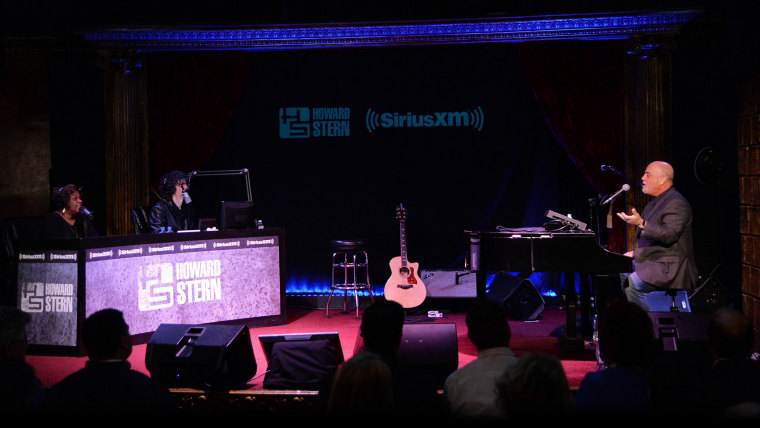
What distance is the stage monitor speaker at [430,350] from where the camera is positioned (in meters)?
4.65

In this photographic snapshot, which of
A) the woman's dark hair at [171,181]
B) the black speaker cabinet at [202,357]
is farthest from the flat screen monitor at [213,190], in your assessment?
the black speaker cabinet at [202,357]

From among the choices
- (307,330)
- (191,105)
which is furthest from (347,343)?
(191,105)

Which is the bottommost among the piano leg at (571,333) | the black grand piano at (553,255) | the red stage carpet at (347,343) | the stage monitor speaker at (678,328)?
the red stage carpet at (347,343)

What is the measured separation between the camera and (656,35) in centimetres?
805

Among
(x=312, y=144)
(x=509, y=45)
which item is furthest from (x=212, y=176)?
(x=509, y=45)

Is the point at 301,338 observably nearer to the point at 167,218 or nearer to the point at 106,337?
the point at 106,337

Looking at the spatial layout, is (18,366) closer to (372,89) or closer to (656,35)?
(372,89)

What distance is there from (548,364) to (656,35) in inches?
269

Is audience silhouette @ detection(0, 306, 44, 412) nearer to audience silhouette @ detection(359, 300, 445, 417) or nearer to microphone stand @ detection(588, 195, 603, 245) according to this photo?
audience silhouette @ detection(359, 300, 445, 417)

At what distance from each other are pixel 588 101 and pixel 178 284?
530 cm

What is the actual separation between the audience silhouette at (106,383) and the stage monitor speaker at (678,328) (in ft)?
11.0

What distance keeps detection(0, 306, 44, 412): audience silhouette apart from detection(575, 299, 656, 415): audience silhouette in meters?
2.17

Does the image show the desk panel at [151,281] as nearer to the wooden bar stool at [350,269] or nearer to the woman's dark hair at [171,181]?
the wooden bar stool at [350,269]

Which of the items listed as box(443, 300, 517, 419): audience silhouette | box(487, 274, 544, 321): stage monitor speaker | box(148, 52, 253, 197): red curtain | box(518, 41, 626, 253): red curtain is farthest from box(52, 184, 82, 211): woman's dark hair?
box(518, 41, 626, 253): red curtain
